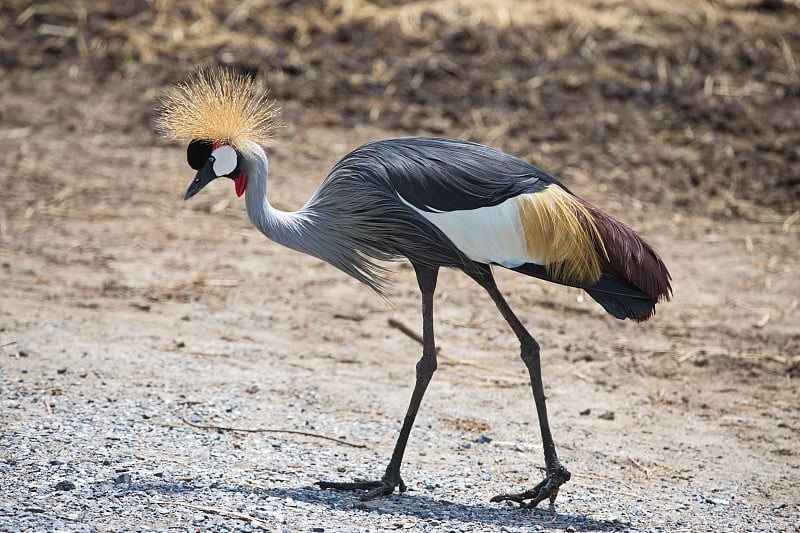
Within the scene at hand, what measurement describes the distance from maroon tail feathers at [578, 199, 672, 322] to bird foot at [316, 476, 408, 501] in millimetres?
1197

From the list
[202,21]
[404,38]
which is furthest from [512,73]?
[202,21]

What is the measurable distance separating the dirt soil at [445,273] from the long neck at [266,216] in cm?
103

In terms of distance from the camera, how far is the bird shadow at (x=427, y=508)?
4227 millimetres

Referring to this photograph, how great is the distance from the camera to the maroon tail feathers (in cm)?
443

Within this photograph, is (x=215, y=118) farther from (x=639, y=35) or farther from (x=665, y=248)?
(x=639, y=35)

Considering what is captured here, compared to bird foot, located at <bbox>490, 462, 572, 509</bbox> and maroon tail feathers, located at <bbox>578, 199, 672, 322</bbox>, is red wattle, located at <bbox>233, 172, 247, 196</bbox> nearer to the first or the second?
maroon tail feathers, located at <bbox>578, 199, 672, 322</bbox>

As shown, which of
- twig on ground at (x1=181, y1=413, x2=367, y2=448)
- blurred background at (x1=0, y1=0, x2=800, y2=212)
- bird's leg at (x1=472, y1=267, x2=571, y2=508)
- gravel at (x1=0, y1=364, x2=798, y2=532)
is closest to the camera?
Answer: gravel at (x1=0, y1=364, x2=798, y2=532)

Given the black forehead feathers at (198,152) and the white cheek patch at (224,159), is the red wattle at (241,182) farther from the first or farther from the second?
the black forehead feathers at (198,152)

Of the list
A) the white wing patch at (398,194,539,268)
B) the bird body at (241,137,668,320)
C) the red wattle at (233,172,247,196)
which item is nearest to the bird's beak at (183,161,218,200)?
the red wattle at (233,172,247,196)

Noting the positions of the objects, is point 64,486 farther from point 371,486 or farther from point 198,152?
point 198,152

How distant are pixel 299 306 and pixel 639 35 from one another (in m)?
5.68

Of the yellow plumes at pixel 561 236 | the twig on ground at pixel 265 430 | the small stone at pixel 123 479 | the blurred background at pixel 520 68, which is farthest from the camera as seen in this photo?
the blurred background at pixel 520 68

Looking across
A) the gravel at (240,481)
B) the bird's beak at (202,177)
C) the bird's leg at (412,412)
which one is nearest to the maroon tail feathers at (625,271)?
the bird's leg at (412,412)

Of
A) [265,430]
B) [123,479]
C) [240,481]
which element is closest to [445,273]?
[265,430]
